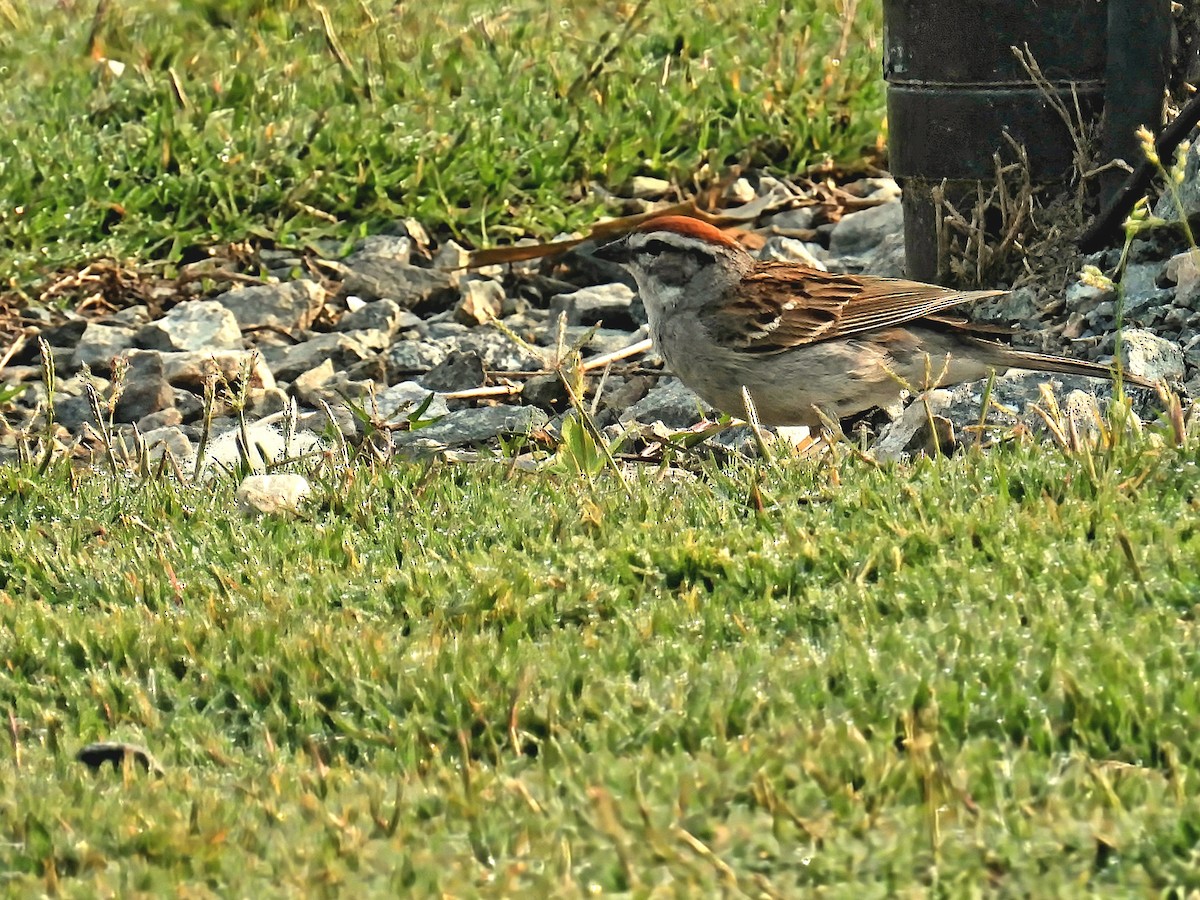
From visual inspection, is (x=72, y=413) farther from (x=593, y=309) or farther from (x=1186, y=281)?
(x=1186, y=281)

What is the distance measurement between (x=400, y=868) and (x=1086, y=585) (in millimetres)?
1821

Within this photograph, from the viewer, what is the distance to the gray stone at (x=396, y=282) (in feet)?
29.8

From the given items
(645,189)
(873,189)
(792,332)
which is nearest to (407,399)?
(792,332)

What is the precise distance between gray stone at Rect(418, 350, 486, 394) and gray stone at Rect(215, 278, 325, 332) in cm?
89

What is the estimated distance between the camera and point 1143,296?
7.37 meters

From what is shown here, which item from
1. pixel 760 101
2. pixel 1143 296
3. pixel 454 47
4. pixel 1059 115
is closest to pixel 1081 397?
pixel 1143 296

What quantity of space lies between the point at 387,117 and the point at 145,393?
268 centimetres

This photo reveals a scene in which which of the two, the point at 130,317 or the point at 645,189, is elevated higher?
the point at 645,189

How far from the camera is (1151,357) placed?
6.70 metres

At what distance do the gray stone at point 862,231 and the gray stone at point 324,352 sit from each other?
7.87ft

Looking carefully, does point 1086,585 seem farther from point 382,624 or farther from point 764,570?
point 382,624

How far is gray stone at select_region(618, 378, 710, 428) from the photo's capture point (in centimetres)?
763

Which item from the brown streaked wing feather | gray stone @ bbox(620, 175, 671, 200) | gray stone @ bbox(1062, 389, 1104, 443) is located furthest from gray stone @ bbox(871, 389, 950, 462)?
gray stone @ bbox(620, 175, 671, 200)

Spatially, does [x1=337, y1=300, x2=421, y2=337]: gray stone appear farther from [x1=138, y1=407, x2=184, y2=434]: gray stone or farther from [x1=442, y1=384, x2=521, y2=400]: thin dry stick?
[x1=138, y1=407, x2=184, y2=434]: gray stone
